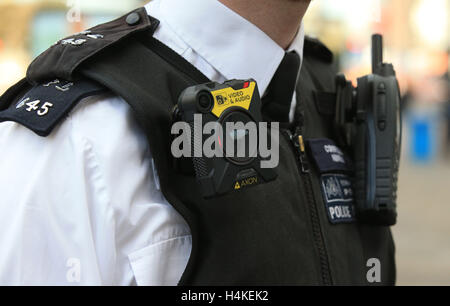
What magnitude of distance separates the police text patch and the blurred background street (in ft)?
2.15

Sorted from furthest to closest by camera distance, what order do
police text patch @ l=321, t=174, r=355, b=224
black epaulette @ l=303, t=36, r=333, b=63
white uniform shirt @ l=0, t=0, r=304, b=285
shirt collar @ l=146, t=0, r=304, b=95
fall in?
black epaulette @ l=303, t=36, r=333, b=63 → police text patch @ l=321, t=174, r=355, b=224 → shirt collar @ l=146, t=0, r=304, b=95 → white uniform shirt @ l=0, t=0, r=304, b=285

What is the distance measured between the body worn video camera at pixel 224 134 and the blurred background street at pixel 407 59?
889mm

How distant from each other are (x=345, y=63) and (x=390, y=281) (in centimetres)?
1608

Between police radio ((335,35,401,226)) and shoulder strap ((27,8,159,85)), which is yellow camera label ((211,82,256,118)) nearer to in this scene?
shoulder strap ((27,8,159,85))

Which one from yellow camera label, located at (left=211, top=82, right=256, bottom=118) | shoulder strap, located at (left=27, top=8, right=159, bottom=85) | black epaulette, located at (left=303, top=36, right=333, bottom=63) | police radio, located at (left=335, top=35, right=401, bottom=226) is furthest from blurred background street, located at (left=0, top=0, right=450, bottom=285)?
yellow camera label, located at (left=211, top=82, right=256, bottom=118)

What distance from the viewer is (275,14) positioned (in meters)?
1.51

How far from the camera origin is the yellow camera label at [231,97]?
4.16ft

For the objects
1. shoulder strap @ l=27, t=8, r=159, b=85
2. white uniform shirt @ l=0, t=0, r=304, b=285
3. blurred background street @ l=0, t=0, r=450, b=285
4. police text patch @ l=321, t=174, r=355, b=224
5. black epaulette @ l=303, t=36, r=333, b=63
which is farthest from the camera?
blurred background street @ l=0, t=0, r=450, b=285

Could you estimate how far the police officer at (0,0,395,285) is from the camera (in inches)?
47.3

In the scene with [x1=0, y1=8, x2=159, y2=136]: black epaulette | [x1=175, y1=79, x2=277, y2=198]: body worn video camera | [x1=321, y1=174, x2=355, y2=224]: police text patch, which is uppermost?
[x1=0, y1=8, x2=159, y2=136]: black epaulette

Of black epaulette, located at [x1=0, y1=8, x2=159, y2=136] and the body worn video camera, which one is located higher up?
black epaulette, located at [x1=0, y1=8, x2=159, y2=136]

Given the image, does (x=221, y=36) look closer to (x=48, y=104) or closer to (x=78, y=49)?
(x=78, y=49)

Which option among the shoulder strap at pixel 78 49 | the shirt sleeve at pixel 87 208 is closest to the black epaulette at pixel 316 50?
the shoulder strap at pixel 78 49

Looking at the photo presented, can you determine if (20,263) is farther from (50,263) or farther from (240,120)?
(240,120)
